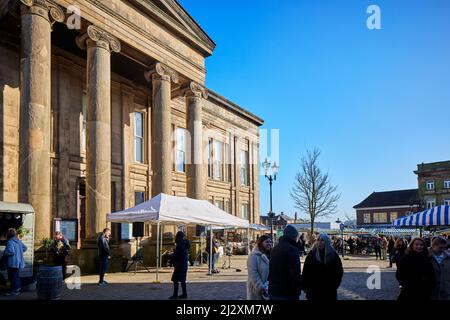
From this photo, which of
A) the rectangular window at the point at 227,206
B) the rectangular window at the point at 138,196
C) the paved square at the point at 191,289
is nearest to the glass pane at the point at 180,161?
the rectangular window at the point at 138,196

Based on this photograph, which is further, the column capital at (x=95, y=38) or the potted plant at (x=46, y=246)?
the column capital at (x=95, y=38)

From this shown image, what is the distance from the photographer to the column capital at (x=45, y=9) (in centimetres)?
1550

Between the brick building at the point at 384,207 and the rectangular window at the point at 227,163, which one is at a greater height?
the rectangular window at the point at 227,163

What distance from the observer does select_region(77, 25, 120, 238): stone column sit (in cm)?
1744

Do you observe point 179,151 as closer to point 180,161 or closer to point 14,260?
point 180,161

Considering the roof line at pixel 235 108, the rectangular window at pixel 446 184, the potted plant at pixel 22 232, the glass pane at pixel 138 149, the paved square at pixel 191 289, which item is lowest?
the paved square at pixel 191 289

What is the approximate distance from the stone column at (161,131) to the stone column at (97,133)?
3.60 meters

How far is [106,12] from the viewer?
61.3 ft

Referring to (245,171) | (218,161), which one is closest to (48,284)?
(218,161)

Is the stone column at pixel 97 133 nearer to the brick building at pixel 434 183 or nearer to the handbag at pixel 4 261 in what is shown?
the handbag at pixel 4 261

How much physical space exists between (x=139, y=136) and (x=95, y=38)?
846 cm


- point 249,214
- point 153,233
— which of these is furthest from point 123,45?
point 249,214

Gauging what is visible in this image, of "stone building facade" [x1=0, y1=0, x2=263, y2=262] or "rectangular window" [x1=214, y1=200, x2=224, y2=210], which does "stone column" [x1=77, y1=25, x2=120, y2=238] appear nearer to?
"stone building facade" [x1=0, y1=0, x2=263, y2=262]

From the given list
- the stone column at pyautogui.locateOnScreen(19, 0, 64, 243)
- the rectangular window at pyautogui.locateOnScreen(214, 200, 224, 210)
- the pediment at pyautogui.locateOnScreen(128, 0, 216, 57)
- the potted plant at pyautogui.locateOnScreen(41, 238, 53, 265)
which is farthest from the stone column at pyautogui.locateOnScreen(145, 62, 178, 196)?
the rectangular window at pyautogui.locateOnScreen(214, 200, 224, 210)
